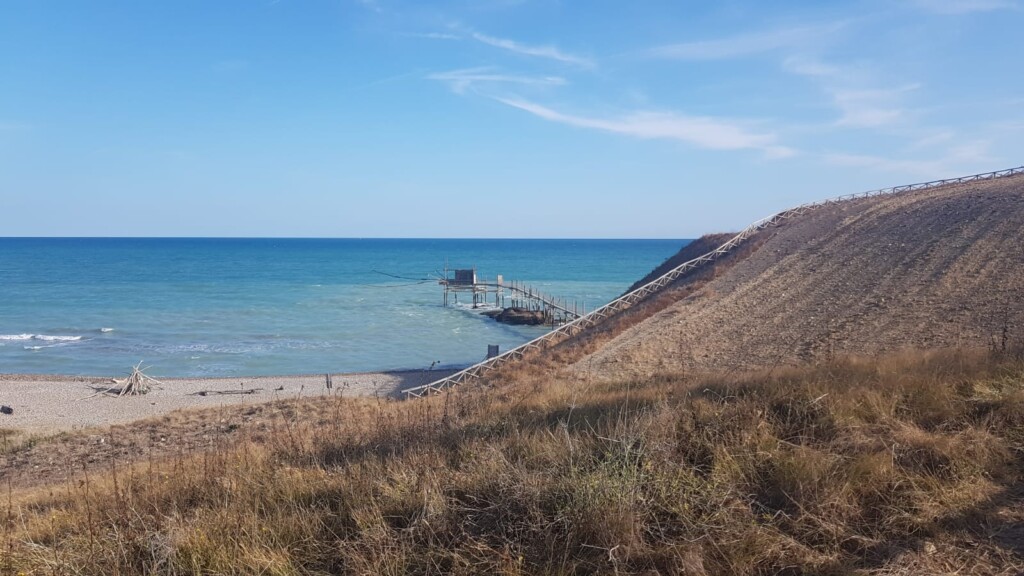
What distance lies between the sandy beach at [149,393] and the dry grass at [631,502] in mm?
18507

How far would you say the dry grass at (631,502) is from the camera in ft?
13.2

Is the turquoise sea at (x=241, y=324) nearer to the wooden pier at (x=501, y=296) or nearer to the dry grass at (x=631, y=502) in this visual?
the wooden pier at (x=501, y=296)

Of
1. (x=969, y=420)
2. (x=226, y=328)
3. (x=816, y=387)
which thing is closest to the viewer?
(x=969, y=420)

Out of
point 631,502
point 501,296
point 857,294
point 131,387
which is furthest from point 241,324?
point 631,502

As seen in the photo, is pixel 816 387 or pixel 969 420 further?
pixel 816 387

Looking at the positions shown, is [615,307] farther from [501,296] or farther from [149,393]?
[501,296]

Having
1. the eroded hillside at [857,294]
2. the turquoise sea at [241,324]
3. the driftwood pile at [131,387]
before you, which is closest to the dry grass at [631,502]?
the eroded hillside at [857,294]

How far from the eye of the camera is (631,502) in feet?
14.1

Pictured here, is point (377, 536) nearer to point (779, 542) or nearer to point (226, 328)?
point (779, 542)

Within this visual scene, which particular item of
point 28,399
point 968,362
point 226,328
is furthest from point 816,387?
point 226,328

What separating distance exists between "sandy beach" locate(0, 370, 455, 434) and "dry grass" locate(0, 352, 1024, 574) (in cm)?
1851

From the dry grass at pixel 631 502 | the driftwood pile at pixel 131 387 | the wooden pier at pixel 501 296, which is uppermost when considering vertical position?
the dry grass at pixel 631 502

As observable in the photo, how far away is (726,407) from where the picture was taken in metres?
6.27

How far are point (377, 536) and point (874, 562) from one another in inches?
117
